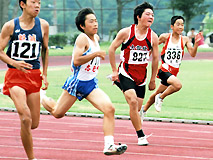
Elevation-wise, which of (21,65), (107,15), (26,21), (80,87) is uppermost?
(26,21)

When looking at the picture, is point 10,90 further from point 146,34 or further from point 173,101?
point 173,101

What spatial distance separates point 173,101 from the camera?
1498 cm

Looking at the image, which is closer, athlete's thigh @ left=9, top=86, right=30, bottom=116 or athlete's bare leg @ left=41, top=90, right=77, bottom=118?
athlete's thigh @ left=9, top=86, right=30, bottom=116

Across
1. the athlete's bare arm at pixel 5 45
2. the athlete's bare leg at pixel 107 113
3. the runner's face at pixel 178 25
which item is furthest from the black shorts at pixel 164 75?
the athlete's bare arm at pixel 5 45

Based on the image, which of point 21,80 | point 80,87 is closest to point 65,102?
point 80,87

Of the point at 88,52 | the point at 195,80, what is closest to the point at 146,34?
the point at 88,52

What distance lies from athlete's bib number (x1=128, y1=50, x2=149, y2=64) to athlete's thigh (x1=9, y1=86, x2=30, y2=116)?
89.9 inches

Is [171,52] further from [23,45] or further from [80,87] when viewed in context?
[23,45]

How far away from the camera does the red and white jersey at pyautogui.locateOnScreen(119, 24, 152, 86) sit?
8516mm

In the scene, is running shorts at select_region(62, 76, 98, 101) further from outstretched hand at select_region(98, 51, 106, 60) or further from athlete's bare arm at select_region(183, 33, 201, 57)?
athlete's bare arm at select_region(183, 33, 201, 57)

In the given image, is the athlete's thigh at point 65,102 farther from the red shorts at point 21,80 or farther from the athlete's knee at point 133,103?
the athlete's knee at point 133,103

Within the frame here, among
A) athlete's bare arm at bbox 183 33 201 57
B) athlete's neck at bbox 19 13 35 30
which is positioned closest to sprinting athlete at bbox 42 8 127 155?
athlete's neck at bbox 19 13 35 30

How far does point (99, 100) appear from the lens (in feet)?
23.2

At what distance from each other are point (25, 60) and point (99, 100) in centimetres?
99
